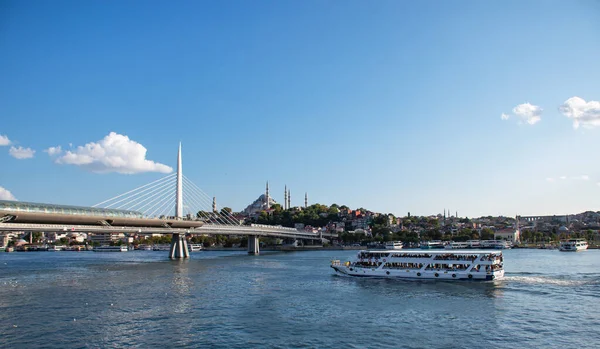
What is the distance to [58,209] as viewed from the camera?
57.7 m

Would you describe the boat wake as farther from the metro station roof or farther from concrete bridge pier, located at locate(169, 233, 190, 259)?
concrete bridge pier, located at locate(169, 233, 190, 259)

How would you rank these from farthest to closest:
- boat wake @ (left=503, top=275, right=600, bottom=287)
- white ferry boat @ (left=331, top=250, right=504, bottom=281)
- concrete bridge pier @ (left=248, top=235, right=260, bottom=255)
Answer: concrete bridge pier @ (left=248, top=235, right=260, bottom=255) < white ferry boat @ (left=331, top=250, right=504, bottom=281) < boat wake @ (left=503, top=275, right=600, bottom=287)

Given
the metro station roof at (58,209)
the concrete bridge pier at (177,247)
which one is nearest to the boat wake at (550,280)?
the metro station roof at (58,209)

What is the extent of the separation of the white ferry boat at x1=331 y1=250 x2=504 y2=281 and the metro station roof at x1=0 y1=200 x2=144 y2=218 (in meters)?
34.4

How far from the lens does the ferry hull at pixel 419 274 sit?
4669 cm

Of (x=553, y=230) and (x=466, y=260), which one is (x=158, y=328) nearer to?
(x=466, y=260)

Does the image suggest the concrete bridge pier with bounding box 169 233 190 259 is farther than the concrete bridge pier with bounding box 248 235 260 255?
No

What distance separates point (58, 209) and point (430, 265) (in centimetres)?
4559

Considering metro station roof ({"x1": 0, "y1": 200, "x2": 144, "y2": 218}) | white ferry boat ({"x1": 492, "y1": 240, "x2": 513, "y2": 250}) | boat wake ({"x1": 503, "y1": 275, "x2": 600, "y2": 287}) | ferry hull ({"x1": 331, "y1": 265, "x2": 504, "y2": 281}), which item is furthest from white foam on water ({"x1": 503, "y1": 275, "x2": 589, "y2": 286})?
white ferry boat ({"x1": 492, "y1": 240, "x2": 513, "y2": 250})

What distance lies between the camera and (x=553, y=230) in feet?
625

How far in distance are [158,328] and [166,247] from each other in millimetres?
141512

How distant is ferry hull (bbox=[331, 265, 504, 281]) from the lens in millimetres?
46691

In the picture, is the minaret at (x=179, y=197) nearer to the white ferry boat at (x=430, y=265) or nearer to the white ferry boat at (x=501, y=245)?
the white ferry boat at (x=430, y=265)

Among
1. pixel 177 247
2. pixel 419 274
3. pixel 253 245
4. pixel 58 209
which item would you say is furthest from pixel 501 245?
pixel 58 209
